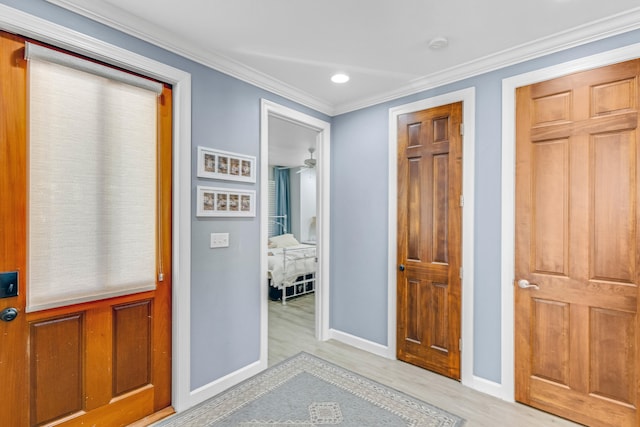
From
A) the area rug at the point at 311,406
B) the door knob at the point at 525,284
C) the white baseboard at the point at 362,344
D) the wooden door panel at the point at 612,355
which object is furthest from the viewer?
the white baseboard at the point at 362,344

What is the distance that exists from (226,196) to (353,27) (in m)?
1.44

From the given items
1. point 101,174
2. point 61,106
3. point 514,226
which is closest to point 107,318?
point 101,174

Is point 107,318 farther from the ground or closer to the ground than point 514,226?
closer to the ground

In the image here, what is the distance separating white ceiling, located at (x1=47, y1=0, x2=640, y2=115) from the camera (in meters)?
1.79

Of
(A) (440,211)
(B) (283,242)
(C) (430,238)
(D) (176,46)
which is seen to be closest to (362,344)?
(C) (430,238)

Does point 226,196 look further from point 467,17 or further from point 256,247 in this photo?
point 467,17

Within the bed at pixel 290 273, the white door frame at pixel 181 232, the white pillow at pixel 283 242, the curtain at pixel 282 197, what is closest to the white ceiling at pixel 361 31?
the white door frame at pixel 181 232

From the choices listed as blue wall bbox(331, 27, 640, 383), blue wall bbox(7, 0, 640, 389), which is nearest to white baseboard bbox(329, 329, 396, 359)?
blue wall bbox(331, 27, 640, 383)

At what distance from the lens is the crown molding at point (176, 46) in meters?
1.76

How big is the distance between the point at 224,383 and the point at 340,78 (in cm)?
260

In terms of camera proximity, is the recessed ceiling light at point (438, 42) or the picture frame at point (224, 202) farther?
the picture frame at point (224, 202)

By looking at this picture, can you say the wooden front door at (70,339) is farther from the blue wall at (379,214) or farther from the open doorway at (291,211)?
the open doorway at (291,211)

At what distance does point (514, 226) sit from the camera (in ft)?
7.55

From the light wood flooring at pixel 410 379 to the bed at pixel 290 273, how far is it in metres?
0.79
